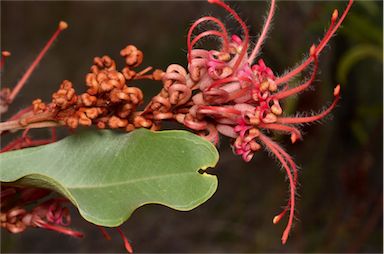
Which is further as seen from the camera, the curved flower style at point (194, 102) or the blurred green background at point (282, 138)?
the blurred green background at point (282, 138)

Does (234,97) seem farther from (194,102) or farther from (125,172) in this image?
(125,172)

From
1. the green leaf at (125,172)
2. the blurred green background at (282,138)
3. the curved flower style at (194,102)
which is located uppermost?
the curved flower style at (194,102)

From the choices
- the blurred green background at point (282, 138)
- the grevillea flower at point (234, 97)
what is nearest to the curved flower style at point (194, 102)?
the grevillea flower at point (234, 97)

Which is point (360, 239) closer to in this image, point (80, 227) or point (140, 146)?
point (80, 227)

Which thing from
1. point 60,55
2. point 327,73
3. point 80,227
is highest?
point 327,73

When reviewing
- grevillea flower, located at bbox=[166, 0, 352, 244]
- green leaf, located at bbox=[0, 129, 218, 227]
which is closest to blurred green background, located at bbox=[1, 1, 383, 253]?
green leaf, located at bbox=[0, 129, 218, 227]

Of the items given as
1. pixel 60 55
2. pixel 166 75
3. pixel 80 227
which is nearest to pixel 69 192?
pixel 166 75

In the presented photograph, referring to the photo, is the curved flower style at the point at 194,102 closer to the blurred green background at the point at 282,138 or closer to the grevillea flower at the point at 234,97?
the grevillea flower at the point at 234,97

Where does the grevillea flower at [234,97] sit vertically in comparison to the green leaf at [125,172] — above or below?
above
